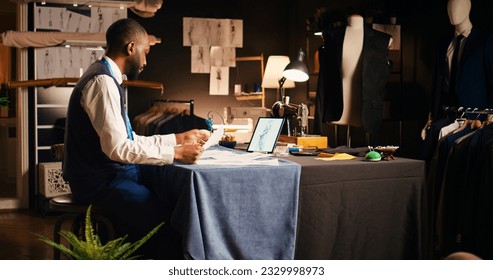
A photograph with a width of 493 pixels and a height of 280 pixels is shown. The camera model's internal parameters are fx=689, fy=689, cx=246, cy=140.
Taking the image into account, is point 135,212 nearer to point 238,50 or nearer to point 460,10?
point 460,10

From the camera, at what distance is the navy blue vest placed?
326 centimetres

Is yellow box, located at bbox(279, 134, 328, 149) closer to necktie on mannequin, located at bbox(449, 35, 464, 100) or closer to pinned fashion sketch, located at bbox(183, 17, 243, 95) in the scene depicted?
necktie on mannequin, located at bbox(449, 35, 464, 100)

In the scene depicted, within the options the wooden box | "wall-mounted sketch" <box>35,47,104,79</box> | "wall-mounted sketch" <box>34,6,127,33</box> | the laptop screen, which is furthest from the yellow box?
"wall-mounted sketch" <box>34,6,127,33</box>

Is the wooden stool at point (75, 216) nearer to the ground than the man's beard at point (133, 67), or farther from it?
nearer to the ground

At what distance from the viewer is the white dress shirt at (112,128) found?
10.3ft

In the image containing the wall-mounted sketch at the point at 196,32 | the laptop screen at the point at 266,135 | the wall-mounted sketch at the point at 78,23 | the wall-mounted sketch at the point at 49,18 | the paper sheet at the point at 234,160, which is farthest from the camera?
the wall-mounted sketch at the point at 196,32

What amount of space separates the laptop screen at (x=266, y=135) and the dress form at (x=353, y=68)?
127cm

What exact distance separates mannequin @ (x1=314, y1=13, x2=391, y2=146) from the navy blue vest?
2.26 meters

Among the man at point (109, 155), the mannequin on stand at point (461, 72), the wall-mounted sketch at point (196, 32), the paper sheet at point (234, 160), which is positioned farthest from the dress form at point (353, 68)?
the wall-mounted sketch at point (196, 32)

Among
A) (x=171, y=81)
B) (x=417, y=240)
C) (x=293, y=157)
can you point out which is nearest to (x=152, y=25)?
(x=171, y=81)

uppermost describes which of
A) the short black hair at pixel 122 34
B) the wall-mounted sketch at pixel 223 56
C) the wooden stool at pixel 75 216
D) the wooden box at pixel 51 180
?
the wall-mounted sketch at pixel 223 56

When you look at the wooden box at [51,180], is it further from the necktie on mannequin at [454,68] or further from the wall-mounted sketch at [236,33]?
the necktie on mannequin at [454,68]

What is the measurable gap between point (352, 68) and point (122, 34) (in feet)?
7.32
